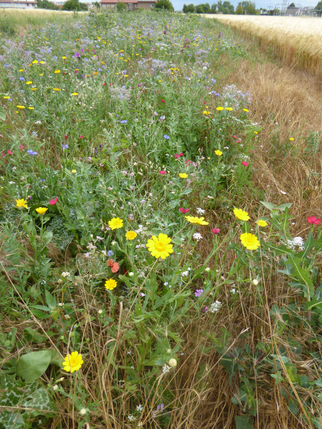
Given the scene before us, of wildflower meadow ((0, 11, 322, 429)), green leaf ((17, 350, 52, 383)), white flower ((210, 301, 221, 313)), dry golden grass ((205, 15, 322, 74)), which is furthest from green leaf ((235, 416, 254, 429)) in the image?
dry golden grass ((205, 15, 322, 74))

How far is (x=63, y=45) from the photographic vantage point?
510 cm

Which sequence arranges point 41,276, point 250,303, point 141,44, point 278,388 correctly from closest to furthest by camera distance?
point 278,388 → point 250,303 → point 41,276 → point 141,44

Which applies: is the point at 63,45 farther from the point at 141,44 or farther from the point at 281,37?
the point at 281,37

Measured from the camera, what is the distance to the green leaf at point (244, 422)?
1.09m

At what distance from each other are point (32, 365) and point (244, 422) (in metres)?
0.93

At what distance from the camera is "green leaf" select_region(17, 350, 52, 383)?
3.61ft

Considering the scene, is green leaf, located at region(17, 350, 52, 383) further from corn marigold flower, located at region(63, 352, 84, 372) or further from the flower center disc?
the flower center disc

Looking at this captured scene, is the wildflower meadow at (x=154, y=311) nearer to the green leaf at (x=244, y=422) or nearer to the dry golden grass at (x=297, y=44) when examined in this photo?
the green leaf at (x=244, y=422)

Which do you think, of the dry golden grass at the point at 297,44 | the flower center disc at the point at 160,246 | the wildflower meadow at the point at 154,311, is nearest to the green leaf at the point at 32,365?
the wildflower meadow at the point at 154,311

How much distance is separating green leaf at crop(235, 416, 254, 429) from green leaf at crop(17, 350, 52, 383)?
842 millimetres

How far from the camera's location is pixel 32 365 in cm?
112

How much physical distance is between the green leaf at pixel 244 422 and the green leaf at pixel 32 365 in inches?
33.1

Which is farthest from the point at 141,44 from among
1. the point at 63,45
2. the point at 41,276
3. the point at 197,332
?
the point at 197,332

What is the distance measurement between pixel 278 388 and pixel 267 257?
0.65m
